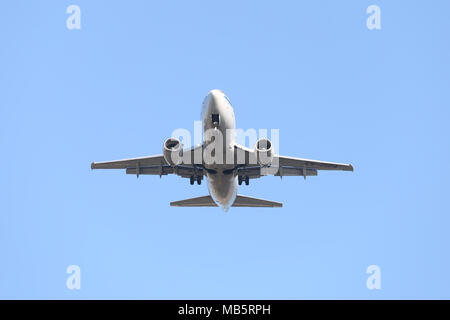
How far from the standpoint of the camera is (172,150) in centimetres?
3709

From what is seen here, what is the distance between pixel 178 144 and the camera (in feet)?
123

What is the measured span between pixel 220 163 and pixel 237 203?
621 centimetres

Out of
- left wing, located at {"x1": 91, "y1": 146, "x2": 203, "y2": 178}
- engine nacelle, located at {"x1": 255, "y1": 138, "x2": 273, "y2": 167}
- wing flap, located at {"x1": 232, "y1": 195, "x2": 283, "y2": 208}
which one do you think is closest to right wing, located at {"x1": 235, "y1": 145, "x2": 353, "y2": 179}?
wing flap, located at {"x1": 232, "y1": 195, "x2": 283, "y2": 208}

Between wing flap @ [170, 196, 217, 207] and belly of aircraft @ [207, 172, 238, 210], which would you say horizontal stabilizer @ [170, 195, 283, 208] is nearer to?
wing flap @ [170, 196, 217, 207]

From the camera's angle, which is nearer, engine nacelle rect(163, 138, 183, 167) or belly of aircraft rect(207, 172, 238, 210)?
engine nacelle rect(163, 138, 183, 167)

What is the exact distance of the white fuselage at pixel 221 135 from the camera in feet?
123

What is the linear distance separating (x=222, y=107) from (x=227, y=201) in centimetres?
606

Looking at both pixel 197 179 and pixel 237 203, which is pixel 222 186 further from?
pixel 237 203

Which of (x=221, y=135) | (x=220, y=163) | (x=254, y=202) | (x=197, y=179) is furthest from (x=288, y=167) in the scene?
(x=221, y=135)

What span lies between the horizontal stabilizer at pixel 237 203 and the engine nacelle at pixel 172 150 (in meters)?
6.49

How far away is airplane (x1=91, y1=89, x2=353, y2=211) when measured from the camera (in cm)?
3744
